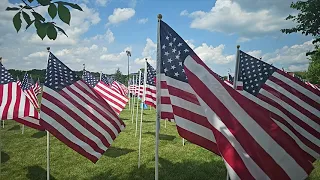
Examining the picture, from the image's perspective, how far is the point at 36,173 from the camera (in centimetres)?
973

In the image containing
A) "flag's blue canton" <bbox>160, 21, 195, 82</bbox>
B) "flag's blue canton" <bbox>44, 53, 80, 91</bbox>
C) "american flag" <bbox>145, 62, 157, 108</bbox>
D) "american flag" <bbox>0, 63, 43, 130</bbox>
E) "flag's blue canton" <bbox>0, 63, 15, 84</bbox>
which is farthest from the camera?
"american flag" <bbox>145, 62, 157, 108</bbox>

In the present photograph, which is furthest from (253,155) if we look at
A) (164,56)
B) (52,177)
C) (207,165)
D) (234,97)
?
(52,177)

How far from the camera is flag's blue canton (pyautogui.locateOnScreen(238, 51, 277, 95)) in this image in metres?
7.14

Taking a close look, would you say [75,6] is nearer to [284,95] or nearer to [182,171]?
[284,95]

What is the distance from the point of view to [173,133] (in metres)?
17.7

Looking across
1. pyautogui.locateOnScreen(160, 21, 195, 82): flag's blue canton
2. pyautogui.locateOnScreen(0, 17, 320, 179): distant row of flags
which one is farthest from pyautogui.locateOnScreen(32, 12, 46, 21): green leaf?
pyautogui.locateOnScreen(160, 21, 195, 82): flag's blue canton

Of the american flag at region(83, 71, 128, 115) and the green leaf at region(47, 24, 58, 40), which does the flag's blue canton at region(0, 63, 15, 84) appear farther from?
the green leaf at region(47, 24, 58, 40)

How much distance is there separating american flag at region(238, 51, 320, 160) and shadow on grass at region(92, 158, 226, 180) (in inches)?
134

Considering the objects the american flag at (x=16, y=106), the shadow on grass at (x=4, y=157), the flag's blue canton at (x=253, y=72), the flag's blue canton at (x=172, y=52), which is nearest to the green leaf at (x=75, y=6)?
the flag's blue canton at (x=172, y=52)

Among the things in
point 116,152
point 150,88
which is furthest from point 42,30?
point 116,152

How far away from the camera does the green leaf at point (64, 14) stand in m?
2.37

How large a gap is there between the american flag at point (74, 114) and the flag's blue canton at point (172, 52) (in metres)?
2.31

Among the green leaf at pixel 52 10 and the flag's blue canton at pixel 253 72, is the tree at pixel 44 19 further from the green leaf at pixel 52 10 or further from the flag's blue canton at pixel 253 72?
the flag's blue canton at pixel 253 72

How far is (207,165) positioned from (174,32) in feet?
22.4
